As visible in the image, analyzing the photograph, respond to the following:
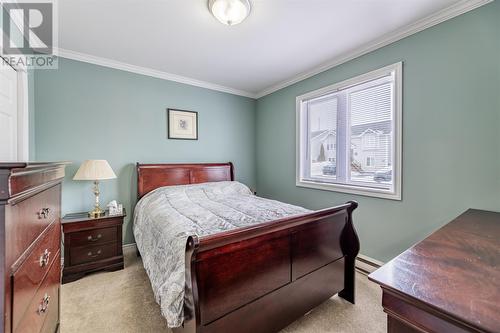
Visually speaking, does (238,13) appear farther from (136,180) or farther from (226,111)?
(136,180)

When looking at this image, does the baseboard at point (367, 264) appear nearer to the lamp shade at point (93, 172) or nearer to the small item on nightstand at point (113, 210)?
the small item on nightstand at point (113, 210)

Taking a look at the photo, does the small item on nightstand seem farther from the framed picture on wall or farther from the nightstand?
the framed picture on wall

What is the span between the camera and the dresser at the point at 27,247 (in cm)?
67

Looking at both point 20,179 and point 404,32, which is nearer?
point 20,179

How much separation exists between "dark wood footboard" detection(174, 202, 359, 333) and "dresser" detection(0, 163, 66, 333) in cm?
61

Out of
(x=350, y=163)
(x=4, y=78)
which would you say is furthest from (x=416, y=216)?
(x=4, y=78)

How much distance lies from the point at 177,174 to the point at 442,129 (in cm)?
317

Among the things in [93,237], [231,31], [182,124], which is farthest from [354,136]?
[93,237]

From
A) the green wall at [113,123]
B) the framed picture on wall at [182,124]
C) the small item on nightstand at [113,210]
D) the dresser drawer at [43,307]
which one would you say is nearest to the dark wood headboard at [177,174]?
the green wall at [113,123]

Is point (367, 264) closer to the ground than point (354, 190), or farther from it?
closer to the ground

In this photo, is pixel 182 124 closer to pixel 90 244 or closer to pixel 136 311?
pixel 90 244

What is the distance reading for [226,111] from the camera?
390cm

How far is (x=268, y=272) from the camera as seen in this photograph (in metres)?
1.42

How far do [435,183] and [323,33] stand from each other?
1.84m
